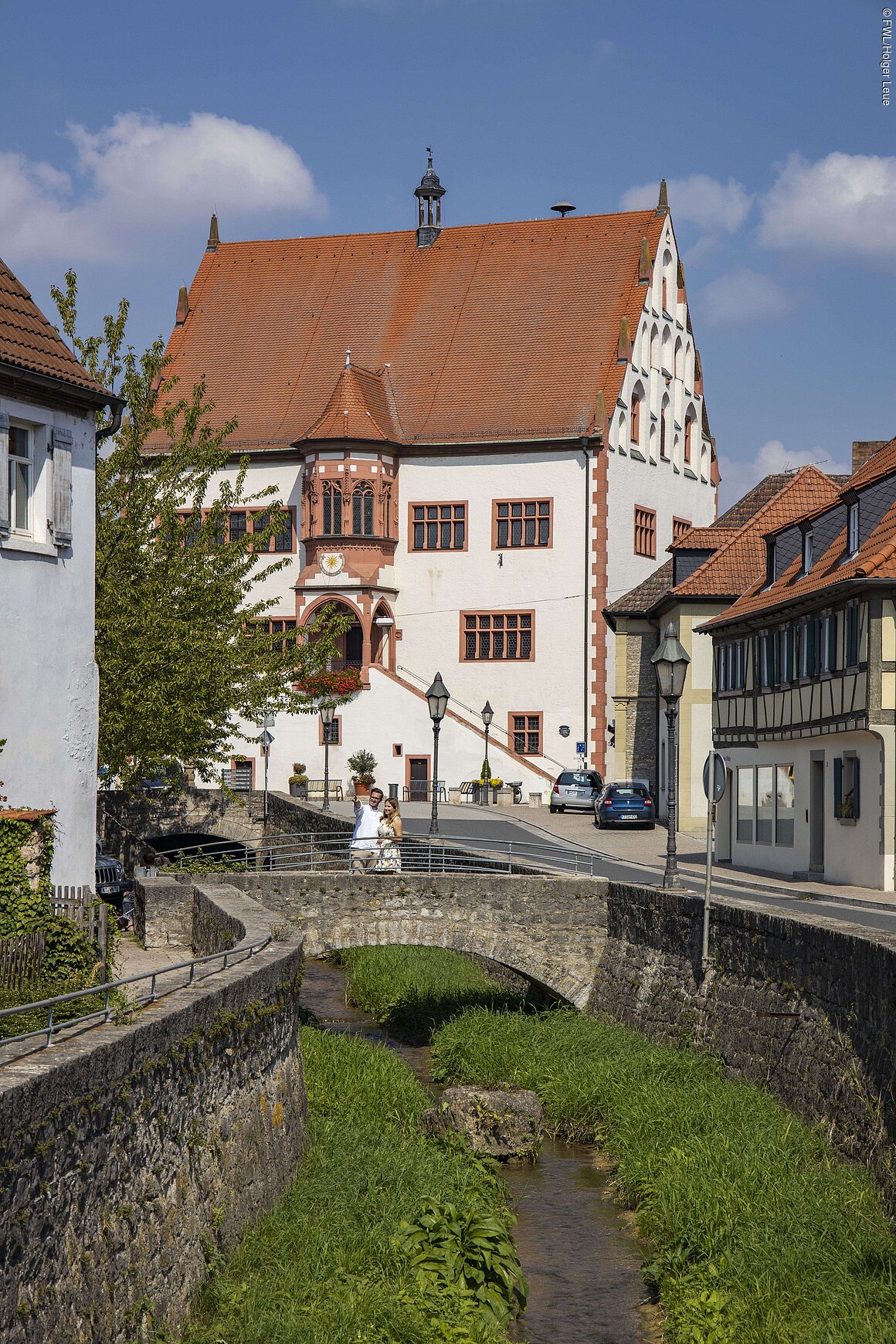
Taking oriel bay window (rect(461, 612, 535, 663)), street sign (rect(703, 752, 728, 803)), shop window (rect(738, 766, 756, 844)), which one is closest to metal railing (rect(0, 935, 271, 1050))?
street sign (rect(703, 752, 728, 803))

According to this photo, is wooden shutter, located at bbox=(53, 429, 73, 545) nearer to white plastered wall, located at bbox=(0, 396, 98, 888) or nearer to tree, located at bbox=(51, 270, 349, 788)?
white plastered wall, located at bbox=(0, 396, 98, 888)

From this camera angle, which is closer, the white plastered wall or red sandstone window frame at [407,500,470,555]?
the white plastered wall

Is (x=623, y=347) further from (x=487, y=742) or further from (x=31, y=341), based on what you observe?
(x=31, y=341)

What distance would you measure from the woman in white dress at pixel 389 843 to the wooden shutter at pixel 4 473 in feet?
22.0

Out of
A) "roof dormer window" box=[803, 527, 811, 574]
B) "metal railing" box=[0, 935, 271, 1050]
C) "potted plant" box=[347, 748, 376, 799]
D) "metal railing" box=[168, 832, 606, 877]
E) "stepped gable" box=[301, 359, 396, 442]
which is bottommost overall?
"metal railing" box=[168, 832, 606, 877]

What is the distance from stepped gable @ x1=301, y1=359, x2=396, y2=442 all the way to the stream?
127ft

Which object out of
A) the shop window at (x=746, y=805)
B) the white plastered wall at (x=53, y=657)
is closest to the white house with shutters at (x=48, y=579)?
the white plastered wall at (x=53, y=657)

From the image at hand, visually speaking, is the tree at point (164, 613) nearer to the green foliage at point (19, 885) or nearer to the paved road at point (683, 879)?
the paved road at point (683, 879)

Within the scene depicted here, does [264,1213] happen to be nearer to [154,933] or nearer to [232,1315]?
[232,1315]

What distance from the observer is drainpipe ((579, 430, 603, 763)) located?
53.1 metres

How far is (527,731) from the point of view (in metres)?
54.1

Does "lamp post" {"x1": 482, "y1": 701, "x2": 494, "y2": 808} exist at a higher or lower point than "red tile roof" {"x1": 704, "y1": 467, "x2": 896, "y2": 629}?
lower

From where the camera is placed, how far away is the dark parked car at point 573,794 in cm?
4588

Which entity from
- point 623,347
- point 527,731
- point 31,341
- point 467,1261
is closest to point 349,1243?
point 467,1261
